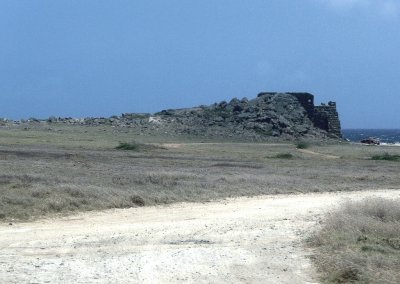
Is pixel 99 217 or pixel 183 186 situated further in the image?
pixel 183 186

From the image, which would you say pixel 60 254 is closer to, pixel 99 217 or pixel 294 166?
pixel 99 217

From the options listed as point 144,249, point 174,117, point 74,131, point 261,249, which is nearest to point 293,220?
point 261,249

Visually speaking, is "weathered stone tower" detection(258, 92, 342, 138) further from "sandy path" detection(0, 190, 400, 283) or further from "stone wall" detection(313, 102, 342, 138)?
"sandy path" detection(0, 190, 400, 283)

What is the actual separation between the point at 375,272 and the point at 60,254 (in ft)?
18.9

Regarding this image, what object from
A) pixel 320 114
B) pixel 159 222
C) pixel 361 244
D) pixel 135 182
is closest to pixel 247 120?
pixel 320 114

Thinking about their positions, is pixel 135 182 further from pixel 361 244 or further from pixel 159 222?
pixel 361 244

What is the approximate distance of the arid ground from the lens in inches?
423

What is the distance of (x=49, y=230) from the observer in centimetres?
1494

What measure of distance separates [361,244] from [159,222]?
6.07 m

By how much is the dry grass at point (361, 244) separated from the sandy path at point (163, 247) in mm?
431

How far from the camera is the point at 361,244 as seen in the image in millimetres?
12445

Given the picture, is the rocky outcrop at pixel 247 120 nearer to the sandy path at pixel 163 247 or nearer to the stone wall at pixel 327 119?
the stone wall at pixel 327 119

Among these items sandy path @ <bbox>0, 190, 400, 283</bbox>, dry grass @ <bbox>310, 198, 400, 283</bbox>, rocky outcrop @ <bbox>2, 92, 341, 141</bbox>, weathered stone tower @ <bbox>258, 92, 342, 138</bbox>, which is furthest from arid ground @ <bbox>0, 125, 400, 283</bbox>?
weathered stone tower @ <bbox>258, 92, 342, 138</bbox>

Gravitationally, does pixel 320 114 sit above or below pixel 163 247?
above
